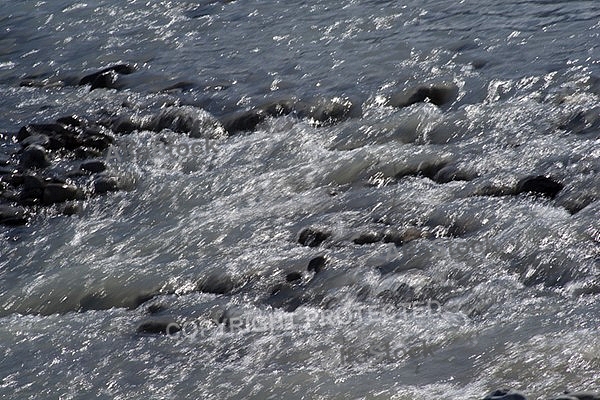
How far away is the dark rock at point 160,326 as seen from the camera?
709 cm

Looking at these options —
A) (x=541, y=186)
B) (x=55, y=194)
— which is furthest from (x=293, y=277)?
(x=55, y=194)

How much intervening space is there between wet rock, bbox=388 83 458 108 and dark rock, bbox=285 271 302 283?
10.2 ft

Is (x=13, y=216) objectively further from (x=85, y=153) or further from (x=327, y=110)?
(x=327, y=110)

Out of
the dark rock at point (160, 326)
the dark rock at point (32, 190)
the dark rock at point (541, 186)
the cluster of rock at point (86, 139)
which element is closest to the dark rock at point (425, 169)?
the dark rock at point (541, 186)

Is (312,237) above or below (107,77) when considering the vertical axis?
below

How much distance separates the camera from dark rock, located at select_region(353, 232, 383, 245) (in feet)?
25.2

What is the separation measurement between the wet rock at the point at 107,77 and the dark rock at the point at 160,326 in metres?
5.41

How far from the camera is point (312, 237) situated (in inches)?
309

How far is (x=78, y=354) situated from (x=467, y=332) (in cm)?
239

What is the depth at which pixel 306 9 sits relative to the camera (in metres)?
13.5

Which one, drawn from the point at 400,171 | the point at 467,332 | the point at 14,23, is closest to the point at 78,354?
the point at 467,332

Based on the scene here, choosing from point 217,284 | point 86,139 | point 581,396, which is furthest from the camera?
point 86,139

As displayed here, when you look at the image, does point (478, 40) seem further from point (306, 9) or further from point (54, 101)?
point (54, 101)

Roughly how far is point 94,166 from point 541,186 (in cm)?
399
